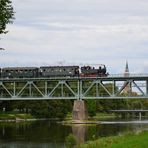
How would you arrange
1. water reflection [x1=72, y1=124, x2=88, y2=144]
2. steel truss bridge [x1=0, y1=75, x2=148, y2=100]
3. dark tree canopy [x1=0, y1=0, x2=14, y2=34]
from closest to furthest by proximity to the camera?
dark tree canopy [x1=0, y1=0, x2=14, y2=34]
water reflection [x1=72, y1=124, x2=88, y2=144]
steel truss bridge [x1=0, y1=75, x2=148, y2=100]

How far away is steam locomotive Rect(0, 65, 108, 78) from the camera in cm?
12506

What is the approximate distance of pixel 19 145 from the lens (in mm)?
59594

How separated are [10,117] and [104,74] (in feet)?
82.3

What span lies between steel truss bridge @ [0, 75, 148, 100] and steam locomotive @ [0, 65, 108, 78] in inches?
54.3

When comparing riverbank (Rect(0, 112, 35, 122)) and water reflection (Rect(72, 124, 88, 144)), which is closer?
water reflection (Rect(72, 124, 88, 144))

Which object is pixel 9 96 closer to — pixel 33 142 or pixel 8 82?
pixel 8 82

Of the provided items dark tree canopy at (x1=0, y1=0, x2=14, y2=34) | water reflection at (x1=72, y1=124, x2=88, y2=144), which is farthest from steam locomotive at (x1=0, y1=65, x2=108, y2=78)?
dark tree canopy at (x1=0, y1=0, x2=14, y2=34)

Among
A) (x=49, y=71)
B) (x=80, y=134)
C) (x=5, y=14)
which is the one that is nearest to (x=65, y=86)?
(x=49, y=71)

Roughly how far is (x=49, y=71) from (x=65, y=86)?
17.3 ft

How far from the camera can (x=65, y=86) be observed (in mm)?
128750

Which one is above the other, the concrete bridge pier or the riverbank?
the concrete bridge pier

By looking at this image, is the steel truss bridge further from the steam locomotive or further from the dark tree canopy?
the dark tree canopy

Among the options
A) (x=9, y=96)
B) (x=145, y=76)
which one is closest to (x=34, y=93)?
(x=9, y=96)

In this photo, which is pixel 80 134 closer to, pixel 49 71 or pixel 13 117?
pixel 49 71
